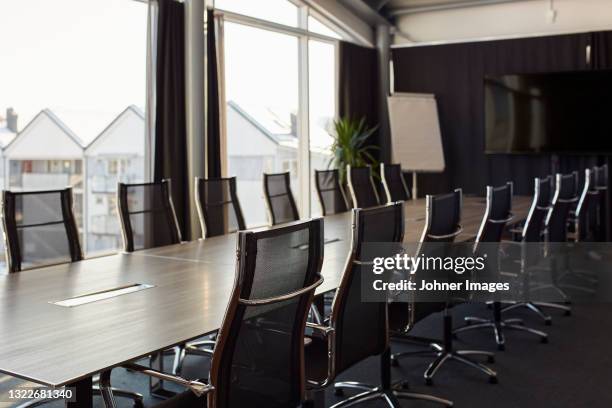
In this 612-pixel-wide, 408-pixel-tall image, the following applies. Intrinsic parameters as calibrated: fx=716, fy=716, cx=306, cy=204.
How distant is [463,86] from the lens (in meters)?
10.9

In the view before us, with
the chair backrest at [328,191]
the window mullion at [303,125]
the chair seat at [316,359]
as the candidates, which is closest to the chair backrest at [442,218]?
the chair seat at [316,359]

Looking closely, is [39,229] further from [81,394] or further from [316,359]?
[81,394]

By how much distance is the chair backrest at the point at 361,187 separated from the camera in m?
7.11

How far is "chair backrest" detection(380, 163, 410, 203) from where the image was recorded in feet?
24.6

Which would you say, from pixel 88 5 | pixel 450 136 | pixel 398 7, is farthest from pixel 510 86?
pixel 88 5

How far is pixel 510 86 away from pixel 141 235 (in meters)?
6.79

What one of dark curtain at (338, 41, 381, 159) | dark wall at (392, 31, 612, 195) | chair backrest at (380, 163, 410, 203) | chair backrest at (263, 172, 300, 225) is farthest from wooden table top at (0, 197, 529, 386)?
dark wall at (392, 31, 612, 195)

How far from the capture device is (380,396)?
371 cm

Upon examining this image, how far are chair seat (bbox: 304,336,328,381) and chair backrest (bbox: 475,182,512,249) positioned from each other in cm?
143

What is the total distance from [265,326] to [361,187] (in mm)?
4888

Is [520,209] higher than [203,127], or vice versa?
[203,127]

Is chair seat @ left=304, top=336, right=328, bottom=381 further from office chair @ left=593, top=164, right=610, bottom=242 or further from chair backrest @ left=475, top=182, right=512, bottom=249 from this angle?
office chair @ left=593, top=164, right=610, bottom=242

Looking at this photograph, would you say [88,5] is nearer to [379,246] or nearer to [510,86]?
[379,246]

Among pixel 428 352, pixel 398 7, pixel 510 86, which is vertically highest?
pixel 398 7
